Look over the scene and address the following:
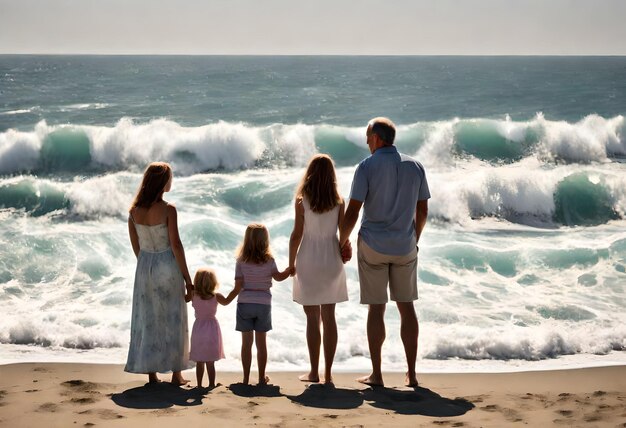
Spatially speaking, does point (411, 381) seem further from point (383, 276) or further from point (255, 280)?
point (255, 280)

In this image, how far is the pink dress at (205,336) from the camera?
17.7 ft

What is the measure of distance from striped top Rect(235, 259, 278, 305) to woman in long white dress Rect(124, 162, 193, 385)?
A: 0.34 metres

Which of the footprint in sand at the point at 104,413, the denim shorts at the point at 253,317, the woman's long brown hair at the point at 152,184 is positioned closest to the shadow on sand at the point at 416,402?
the denim shorts at the point at 253,317

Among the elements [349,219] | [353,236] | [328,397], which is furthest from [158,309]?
[353,236]

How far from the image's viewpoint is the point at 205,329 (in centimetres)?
543

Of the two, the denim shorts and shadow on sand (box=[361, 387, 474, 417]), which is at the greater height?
the denim shorts

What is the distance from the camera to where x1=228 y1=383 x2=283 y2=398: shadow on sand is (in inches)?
207

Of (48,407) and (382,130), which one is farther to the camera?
(382,130)

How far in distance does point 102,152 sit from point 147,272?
14448 mm

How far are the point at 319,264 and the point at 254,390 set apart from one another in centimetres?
90

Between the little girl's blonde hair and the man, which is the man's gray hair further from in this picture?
the little girl's blonde hair

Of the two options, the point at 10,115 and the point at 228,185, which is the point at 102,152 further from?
the point at 10,115

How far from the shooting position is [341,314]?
26.2 feet

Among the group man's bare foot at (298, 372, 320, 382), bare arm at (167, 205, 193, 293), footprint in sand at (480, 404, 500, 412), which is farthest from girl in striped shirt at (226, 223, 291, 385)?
footprint in sand at (480, 404, 500, 412)
